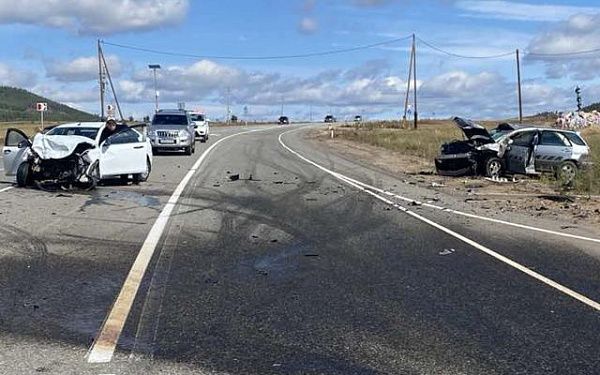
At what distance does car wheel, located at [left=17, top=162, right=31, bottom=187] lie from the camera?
16.5 meters

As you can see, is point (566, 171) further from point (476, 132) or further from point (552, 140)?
point (476, 132)

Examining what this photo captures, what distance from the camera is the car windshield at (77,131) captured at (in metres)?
17.0

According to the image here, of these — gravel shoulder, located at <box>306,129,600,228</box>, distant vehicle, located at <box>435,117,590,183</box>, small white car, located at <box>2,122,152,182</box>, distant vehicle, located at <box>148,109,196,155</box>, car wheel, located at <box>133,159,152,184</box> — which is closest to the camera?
gravel shoulder, located at <box>306,129,600,228</box>

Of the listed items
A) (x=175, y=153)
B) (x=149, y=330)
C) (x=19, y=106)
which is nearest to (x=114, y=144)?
(x=149, y=330)

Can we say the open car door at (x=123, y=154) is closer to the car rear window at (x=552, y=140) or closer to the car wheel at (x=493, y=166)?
the car wheel at (x=493, y=166)

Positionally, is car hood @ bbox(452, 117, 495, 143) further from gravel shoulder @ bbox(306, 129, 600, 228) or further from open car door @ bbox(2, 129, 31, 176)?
open car door @ bbox(2, 129, 31, 176)

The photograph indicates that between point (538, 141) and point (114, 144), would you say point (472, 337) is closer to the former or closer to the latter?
point (114, 144)

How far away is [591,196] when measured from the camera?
653 inches

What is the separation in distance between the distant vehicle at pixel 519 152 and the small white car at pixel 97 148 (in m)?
9.40

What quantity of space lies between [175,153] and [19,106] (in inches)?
6127

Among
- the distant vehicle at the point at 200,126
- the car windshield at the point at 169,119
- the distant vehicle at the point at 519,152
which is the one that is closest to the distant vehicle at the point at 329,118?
the distant vehicle at the point at 200,126

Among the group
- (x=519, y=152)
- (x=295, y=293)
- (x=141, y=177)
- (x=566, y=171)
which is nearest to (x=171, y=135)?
(x=141, y=177)

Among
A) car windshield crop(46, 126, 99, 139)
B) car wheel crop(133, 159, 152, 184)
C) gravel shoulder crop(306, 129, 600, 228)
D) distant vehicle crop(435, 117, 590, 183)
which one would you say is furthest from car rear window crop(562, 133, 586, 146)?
car windshield crop(46, 126, 99, 139)

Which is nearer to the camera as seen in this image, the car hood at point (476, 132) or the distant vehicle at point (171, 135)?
the car hood at point (476, 132)
